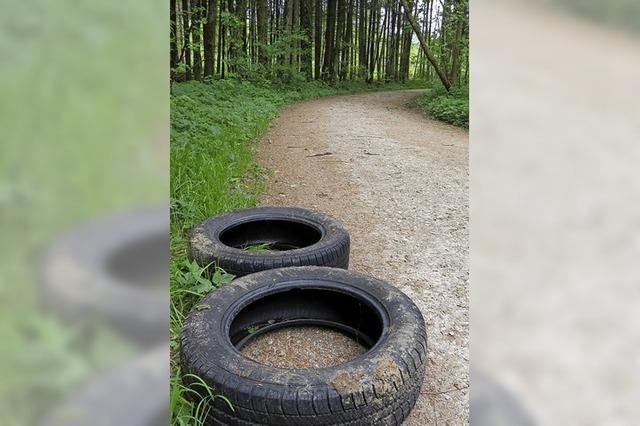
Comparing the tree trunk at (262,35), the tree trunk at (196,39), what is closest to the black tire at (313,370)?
the tree trunk at (196,39)

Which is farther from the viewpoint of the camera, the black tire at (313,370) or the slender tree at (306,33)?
the slender tree at (306,33)

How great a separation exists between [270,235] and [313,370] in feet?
6.63

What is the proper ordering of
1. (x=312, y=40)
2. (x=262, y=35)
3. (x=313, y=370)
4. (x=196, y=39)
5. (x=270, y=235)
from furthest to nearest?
(x=312, y=40), (x=262, y=35), (x=196, y=39), (x=270, y=235), (x=313, y=370)

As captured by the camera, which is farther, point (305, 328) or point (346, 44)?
point (346, 44)

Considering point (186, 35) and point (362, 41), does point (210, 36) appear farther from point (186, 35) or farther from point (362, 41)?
point (362, 41)

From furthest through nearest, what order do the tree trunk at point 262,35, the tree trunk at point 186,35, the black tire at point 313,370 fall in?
1. the tree trunk at point 262,35
2. the tree trunk at point 186,35
3. the black tire at point 313,370

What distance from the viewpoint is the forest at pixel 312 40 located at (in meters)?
15.1

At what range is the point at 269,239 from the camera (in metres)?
4.05
